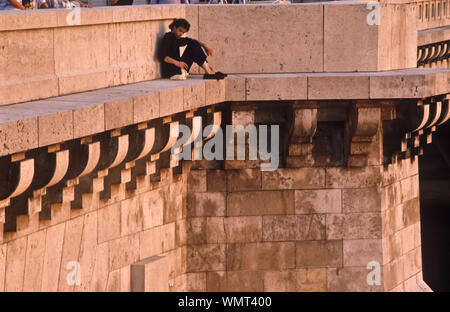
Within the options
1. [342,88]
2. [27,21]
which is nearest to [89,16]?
[27,21]

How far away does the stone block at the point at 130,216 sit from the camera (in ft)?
59.7

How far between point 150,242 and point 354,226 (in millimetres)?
2914

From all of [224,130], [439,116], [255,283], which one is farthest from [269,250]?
[439,116]

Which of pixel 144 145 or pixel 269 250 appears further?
pixel 269 250

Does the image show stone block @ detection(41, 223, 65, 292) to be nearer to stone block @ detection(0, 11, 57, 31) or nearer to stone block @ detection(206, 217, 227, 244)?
stone block @ detection(0, 11, 57, 31)

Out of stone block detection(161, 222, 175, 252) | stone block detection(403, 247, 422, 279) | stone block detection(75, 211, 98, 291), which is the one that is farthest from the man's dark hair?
stone block detection(403, 247, 422, 279)

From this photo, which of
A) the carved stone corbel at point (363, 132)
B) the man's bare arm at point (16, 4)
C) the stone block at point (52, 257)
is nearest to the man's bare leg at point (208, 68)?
the carved stone corbel at point (363, 132)

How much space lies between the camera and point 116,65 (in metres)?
17.7

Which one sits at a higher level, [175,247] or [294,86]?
[294,86]

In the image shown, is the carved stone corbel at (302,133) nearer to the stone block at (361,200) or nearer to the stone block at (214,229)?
the stone block at (361,200)

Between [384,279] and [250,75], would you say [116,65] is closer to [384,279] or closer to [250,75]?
[250,75]

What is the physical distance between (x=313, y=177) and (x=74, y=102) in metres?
5.38

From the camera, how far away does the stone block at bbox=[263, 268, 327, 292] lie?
66.1 feet

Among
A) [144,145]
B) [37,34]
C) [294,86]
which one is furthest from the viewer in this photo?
[294,86]
